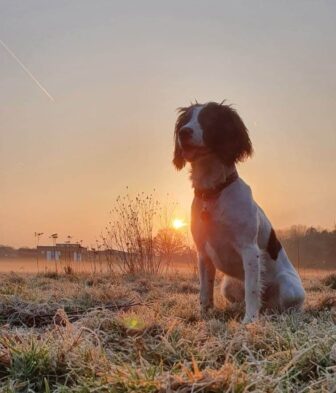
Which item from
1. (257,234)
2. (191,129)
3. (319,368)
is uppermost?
(191,129)

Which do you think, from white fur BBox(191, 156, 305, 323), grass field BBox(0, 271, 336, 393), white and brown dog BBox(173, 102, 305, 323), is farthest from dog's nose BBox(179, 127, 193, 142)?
grass field BBox(0, 271, 336, 393)

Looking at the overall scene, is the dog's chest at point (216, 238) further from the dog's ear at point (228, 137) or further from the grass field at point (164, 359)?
the grass field at point (164, 359)

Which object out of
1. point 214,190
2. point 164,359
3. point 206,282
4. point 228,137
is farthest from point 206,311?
point 164,359

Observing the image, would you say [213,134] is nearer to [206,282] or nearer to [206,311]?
[206,282]

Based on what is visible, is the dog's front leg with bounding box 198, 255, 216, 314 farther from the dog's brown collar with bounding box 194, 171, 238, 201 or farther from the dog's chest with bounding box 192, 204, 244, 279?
the dog's brown collar with bounding box 194, 171, 238, 201

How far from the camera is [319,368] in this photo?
6.77ft

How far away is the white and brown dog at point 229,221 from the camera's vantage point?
14.5 feet

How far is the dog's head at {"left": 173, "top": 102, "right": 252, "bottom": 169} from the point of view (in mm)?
4652

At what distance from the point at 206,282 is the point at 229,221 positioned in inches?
28.0

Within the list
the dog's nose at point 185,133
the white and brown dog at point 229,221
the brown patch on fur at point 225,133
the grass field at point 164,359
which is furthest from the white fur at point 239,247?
the grass field at point 164,359

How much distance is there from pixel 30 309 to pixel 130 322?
1632 mm

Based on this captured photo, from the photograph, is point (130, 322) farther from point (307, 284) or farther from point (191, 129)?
point (307, 284)

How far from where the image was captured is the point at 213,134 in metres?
4.69

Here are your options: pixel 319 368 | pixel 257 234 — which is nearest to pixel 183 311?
pixel 257 234
